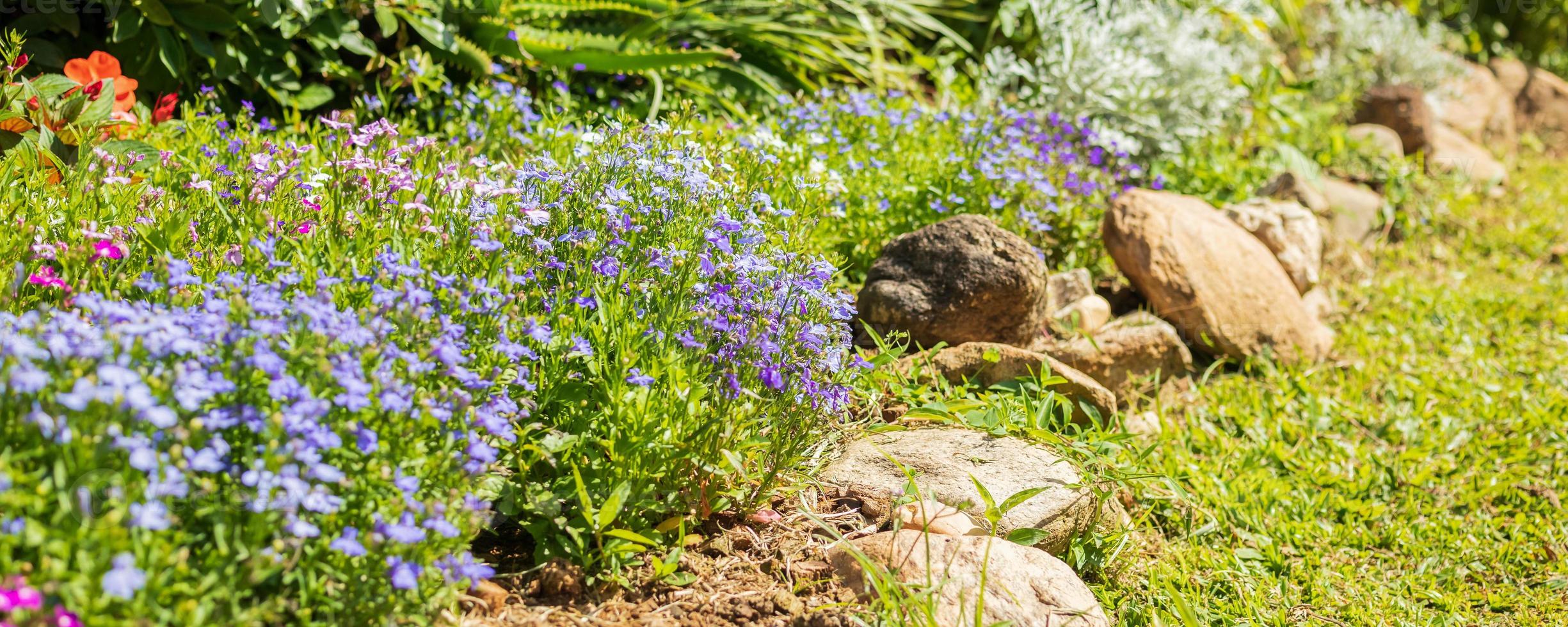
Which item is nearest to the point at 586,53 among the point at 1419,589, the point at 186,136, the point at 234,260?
the point at 186,136

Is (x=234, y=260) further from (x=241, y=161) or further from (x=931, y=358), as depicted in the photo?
(x=931, y=358)

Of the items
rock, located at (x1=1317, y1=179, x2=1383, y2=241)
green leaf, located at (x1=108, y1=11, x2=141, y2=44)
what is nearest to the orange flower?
green leaf, located at (x1=108, y1=11, x2=141, y2=44)

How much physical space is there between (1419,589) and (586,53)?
3.40 meters

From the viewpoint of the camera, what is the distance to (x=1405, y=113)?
685 centimetres

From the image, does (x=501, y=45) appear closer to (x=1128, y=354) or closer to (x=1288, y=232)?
(x=1128, y=354)

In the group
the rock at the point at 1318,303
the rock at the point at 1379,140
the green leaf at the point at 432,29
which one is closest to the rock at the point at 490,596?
the green leaf at the point at 432,29

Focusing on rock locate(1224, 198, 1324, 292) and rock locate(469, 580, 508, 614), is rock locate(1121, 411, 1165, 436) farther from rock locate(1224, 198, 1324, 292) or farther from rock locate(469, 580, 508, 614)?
rock locate(469, 580, 508, 614)

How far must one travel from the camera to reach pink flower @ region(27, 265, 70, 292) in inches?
82.0

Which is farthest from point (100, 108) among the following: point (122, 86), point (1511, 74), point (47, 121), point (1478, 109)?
point (1511, 74)

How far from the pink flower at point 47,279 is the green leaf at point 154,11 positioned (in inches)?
64.7

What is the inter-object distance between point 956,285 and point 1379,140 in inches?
170

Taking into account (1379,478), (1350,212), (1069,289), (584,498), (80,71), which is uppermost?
(80,71)

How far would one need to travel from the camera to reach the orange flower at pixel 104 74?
314 cm

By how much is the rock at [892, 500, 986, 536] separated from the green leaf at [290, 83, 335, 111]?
265 centimetres
